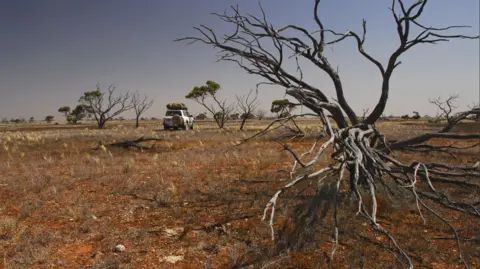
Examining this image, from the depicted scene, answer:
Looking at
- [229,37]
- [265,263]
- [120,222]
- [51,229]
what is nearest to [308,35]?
[229,37]

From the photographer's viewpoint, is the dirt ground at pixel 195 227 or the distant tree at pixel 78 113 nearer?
the dirt ground at pixel 195 227

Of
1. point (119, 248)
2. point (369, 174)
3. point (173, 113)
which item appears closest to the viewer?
point (369, 174)

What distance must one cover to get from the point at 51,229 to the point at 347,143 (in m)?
5.03

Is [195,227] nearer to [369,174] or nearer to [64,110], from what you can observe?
[369,174]

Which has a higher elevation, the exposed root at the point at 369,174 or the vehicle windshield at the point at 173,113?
the vehicle windshield at the point at 173,113

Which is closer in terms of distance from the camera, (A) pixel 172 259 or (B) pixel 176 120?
(A) pixel 172 259

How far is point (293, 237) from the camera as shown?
4.81 meters

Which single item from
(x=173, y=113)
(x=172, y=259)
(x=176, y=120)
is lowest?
(x=172, y=259)

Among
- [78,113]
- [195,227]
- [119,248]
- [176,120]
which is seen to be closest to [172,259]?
[119,248]

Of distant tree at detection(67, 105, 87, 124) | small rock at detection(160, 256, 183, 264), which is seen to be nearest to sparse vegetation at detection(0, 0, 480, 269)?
small rock at detection(160, 256, 183, 264)

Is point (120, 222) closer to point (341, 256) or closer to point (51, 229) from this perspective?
point (51, 229)

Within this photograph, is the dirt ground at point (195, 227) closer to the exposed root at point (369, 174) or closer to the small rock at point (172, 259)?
the small rock at point (172, 259)

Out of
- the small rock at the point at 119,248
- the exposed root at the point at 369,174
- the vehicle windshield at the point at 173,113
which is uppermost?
the vehicle windshield at the point at 173,113

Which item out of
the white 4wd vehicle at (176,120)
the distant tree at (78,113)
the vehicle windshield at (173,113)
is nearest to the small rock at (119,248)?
the white 4wd vehicle at (176,120)
